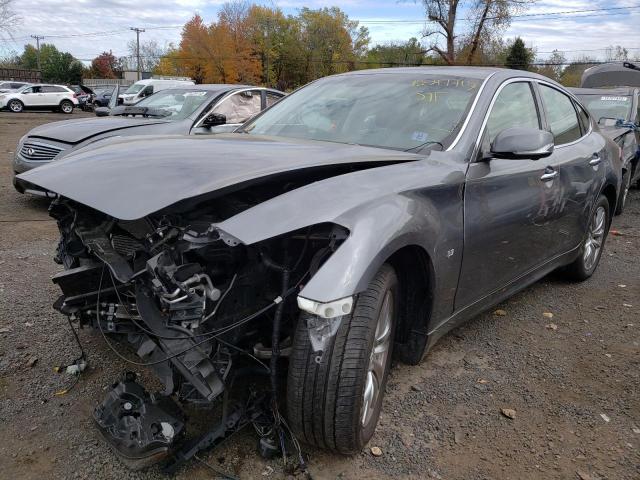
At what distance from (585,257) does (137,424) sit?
4037 millimetres

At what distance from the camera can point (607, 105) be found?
879 centimetres

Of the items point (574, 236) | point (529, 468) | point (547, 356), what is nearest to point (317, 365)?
point (529, 468)

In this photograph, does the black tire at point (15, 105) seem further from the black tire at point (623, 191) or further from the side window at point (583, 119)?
the side window at point (583, 119)

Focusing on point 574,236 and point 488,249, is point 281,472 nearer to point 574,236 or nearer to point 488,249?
point 488,249

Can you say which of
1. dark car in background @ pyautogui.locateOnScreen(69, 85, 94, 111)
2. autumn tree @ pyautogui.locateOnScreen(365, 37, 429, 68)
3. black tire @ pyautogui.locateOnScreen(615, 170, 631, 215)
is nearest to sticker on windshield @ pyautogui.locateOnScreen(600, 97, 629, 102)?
black tire @ pyautogui.locateOnScreen(615, 170, 631, 215)

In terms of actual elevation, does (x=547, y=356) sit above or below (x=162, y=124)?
below

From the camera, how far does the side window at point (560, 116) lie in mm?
3910

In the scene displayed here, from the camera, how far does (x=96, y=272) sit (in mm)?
2631

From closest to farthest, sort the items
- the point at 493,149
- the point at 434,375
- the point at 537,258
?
the point at 493,149
the point at 434,375
the point at 537,258

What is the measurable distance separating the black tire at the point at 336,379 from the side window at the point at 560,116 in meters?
2.44

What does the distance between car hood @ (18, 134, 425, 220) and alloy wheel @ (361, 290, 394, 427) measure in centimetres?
68

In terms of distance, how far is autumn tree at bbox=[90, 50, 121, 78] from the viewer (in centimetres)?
8488

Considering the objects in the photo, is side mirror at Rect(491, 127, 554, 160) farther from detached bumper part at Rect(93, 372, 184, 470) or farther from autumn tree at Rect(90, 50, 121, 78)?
autumn tree at Rect(90, 50, 121, 78)

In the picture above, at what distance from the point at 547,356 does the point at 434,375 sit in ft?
2.78
